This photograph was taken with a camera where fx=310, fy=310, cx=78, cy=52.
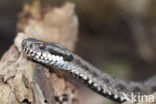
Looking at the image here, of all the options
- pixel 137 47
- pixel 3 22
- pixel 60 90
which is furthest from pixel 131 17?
pixel 60 90

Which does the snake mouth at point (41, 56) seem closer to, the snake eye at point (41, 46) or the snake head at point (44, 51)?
the snake head at point (44, 51)

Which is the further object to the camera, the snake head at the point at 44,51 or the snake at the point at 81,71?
the snake at the point at 81,71

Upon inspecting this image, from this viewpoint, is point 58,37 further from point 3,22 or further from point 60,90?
point 3,22

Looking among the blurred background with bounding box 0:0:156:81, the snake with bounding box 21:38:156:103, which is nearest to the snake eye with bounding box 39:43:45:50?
the snake with bounding box 21:38:156:103

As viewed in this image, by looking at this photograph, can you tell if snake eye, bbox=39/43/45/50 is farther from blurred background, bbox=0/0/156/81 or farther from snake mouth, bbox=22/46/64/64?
blurred background, bbox=0/0/156/81

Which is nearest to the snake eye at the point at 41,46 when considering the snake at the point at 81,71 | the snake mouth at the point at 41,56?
the snake at the point at 81,71

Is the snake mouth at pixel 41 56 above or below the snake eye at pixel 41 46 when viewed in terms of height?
below
